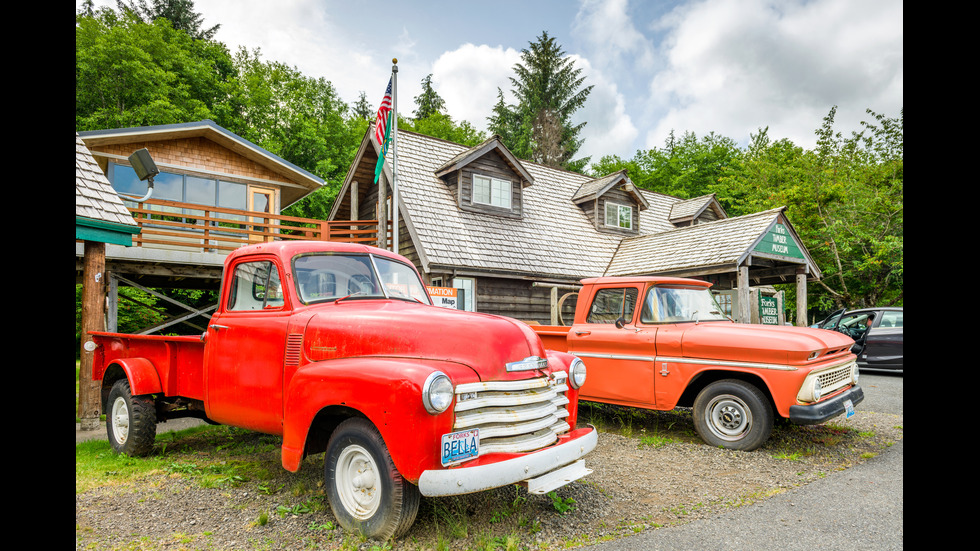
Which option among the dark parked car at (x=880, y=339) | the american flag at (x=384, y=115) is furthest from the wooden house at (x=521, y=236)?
the american flag at (x=384, y=115)

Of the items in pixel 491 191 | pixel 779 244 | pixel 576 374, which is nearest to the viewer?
pixel 576 374

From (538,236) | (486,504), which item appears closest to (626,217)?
(538,236)

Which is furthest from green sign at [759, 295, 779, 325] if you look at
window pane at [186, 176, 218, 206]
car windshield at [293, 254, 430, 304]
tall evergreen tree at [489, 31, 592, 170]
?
tall evergreen tree at [489, 31, 592, 170]

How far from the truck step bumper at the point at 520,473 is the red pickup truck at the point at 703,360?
2863mm

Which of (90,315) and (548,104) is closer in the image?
(90,315)

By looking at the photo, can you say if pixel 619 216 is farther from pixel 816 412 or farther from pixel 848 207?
pixel 816 412

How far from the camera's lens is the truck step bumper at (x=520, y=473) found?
10.6 ft

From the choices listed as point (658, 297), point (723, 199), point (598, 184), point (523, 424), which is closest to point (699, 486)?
point (523, 424)

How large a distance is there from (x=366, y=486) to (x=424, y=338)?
111 centimetres

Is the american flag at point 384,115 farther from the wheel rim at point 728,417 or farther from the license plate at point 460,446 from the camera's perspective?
the license plate at point 460,446

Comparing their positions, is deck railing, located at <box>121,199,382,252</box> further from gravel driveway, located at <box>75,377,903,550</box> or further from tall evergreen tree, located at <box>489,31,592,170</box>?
tall evergreen tree, located at <box>489,31,592,170</box>

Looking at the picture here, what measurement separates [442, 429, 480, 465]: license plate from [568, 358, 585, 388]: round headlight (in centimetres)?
139

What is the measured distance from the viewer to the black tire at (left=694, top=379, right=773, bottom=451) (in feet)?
19.4

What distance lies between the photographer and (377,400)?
11.3ft
